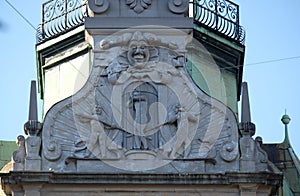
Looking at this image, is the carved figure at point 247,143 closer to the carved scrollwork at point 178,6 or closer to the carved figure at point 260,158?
the carved figure at point 260,158

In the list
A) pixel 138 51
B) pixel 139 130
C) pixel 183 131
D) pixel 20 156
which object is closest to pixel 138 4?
pixel 138 51

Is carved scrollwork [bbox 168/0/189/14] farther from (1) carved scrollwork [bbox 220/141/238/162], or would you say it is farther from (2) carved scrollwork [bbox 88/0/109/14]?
(1) carved scrollwork [bbox 220/141/238/162]

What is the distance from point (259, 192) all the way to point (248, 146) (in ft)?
2.92

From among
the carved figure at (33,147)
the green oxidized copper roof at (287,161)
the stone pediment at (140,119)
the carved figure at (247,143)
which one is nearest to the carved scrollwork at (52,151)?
the stone pediment at (140,119)

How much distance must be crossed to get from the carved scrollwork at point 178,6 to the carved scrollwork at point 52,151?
344cm

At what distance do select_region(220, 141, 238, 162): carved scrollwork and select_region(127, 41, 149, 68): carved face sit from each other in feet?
7.17

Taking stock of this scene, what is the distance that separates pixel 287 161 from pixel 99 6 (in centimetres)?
638

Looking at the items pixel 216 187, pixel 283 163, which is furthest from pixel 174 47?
pixel 283 163

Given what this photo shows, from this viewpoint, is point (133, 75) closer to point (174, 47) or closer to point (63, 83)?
point (174, 47)

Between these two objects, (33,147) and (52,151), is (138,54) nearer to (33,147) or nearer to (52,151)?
(52,151)

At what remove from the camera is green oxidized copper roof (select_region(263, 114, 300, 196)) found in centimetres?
3506

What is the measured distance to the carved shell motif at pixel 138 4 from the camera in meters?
31.3

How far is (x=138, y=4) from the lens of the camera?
31344 mm

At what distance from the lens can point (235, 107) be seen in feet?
112
